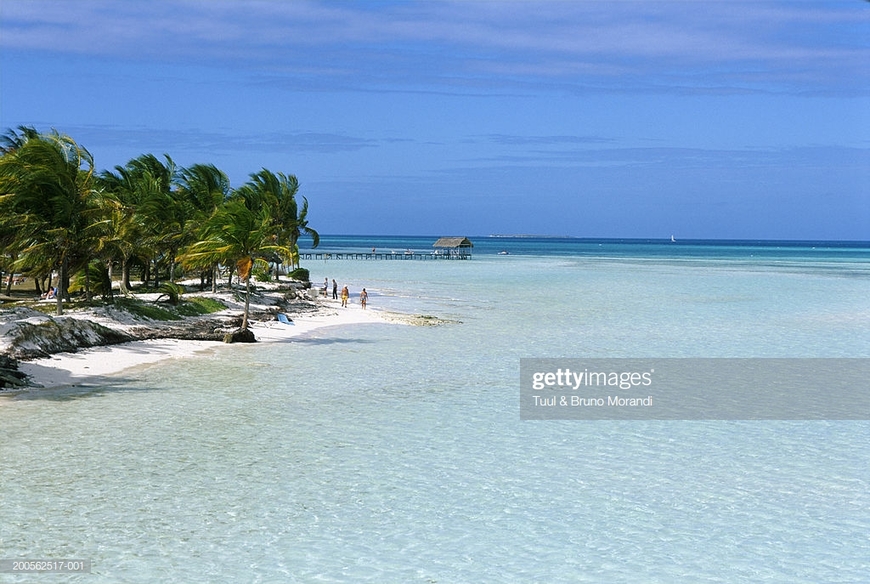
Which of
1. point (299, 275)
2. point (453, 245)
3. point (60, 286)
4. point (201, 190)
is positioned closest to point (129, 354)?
point (60, 286)

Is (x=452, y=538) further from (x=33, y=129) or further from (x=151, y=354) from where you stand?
(x=33, y=129)

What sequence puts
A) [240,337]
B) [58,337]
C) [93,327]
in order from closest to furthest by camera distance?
[58,337] < [93,327] < [240,337]

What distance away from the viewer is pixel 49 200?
83.0 feet

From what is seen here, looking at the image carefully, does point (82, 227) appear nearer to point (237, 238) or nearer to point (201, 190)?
point (237, 238)

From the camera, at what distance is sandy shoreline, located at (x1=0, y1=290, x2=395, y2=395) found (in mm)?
19359

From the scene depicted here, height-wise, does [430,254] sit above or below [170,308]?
above

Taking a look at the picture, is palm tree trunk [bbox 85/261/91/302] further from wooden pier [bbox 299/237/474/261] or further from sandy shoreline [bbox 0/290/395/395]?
wooden pier [bbox 299/237/474/261]

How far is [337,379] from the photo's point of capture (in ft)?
67.7

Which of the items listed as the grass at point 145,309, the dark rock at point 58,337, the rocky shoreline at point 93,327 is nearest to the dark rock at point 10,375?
the rocky shoreline at point 93,327

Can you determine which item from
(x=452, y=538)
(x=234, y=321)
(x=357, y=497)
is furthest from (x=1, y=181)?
(x=452, y=538)

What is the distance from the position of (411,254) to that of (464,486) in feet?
349

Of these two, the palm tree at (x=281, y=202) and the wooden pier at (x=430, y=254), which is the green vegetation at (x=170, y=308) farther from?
the wooden pier at (x=430, y=254)

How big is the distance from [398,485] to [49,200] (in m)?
17.8

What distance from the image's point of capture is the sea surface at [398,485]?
961 cm
